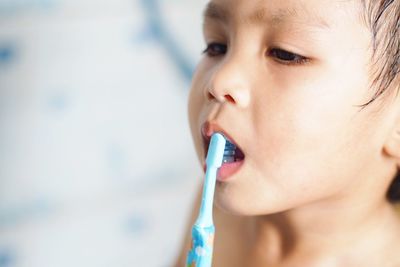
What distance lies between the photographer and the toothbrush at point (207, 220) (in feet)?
1.75

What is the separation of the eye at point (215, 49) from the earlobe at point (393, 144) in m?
0.20

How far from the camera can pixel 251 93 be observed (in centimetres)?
57

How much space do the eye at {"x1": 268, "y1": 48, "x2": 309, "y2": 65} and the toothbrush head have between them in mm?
94

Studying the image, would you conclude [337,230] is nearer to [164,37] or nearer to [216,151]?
Result: [216,151]

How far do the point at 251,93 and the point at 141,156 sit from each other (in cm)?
53

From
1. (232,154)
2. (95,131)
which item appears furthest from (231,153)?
(95,131)

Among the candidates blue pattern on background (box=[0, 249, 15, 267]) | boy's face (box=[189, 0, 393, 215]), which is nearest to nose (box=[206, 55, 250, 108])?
boy's face (box=[189, 0, 393, 215])

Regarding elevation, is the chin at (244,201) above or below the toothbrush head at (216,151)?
below

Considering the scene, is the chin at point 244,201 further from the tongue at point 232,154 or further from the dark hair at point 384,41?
the dark hair at point 384,41

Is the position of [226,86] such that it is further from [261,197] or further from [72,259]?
[72,259]

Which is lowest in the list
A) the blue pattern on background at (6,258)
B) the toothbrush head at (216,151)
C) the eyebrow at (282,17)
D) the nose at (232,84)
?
the blue pattern on background at (6,258)

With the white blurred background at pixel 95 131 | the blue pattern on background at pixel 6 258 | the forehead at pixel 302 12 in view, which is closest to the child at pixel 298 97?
the forehead at pixel 302 12

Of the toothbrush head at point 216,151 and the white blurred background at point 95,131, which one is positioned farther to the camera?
the white blurred background at point 95,131

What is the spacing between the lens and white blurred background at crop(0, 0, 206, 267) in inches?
36.4
